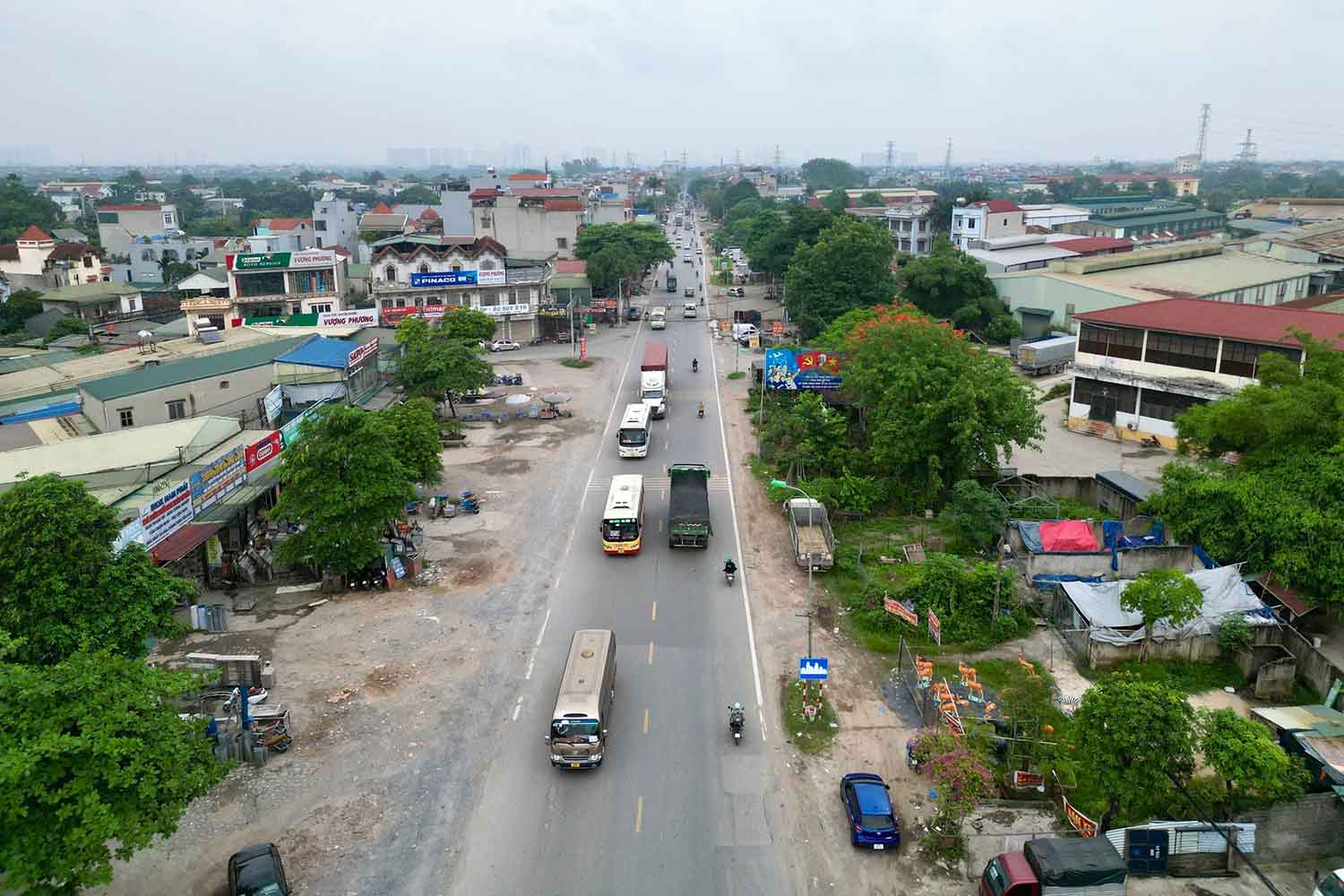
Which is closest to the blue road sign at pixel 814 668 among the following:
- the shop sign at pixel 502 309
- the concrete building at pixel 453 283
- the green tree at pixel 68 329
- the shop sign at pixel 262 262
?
the concrete building at pixel 453 283

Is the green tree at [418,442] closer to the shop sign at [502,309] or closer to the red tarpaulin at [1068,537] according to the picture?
the red tarpaulin at [1068,537]

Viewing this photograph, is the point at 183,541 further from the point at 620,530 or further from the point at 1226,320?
the point at 1226,320

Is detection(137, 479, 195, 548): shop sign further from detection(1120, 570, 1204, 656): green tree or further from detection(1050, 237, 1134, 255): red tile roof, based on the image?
detection(1050, 237, 1134, 255): red tile roof

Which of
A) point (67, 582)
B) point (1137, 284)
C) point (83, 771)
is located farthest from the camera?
point (1137, 284)

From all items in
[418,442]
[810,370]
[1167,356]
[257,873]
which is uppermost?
[1167,356]

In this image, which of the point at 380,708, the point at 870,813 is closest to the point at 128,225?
the point at 380,708

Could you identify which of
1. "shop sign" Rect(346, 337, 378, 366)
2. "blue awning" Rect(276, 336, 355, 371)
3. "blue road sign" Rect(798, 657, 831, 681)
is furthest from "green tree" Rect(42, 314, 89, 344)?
"blue road sign" Rect(798, 657, 831, 681)

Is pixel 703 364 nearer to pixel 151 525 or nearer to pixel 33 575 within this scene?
pixel 151 525
